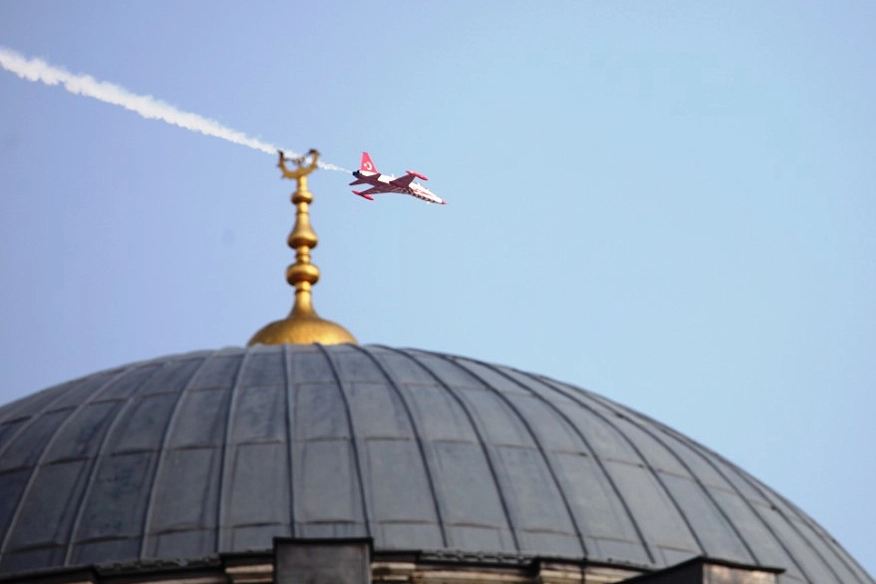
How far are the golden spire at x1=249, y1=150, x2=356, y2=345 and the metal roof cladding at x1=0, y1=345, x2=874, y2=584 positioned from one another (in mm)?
2836

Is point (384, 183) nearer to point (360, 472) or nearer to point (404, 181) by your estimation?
point (404, 181)

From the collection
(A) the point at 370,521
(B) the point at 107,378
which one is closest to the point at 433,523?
(A) the point at 370,521

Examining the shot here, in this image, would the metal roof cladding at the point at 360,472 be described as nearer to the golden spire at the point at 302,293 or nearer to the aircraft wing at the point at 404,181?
the golden spire at the point at 302,293

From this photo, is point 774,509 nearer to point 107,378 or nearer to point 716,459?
point 716,459

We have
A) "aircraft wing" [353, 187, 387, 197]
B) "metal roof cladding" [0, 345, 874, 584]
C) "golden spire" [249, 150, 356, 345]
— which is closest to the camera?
"metal roof cladding" [0, 345, 874, 584]

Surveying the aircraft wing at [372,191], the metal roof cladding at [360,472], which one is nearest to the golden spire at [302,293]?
the metal roof cladding at [360,472]

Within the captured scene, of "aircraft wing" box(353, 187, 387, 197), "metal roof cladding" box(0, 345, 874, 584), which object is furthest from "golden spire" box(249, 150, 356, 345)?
"aircraft wing" box(353, 187, 387, 197)

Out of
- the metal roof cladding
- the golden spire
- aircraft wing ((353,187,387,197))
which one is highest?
aircraft wing ((353,187,387,197))

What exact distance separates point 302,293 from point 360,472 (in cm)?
1041

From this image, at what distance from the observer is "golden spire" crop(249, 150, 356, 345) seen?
58062mm

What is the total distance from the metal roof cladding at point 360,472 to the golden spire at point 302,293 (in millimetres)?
2836

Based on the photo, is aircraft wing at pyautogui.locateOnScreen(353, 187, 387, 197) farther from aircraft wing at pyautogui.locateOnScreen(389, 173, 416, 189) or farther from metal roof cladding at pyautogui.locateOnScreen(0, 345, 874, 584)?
metal roof cladding at pyautogui.locateOnScreen(0, 345, 874, 584)

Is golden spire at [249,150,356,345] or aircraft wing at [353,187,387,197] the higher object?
aircraft wing at [353,187,387,197]

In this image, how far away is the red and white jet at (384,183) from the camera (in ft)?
241
